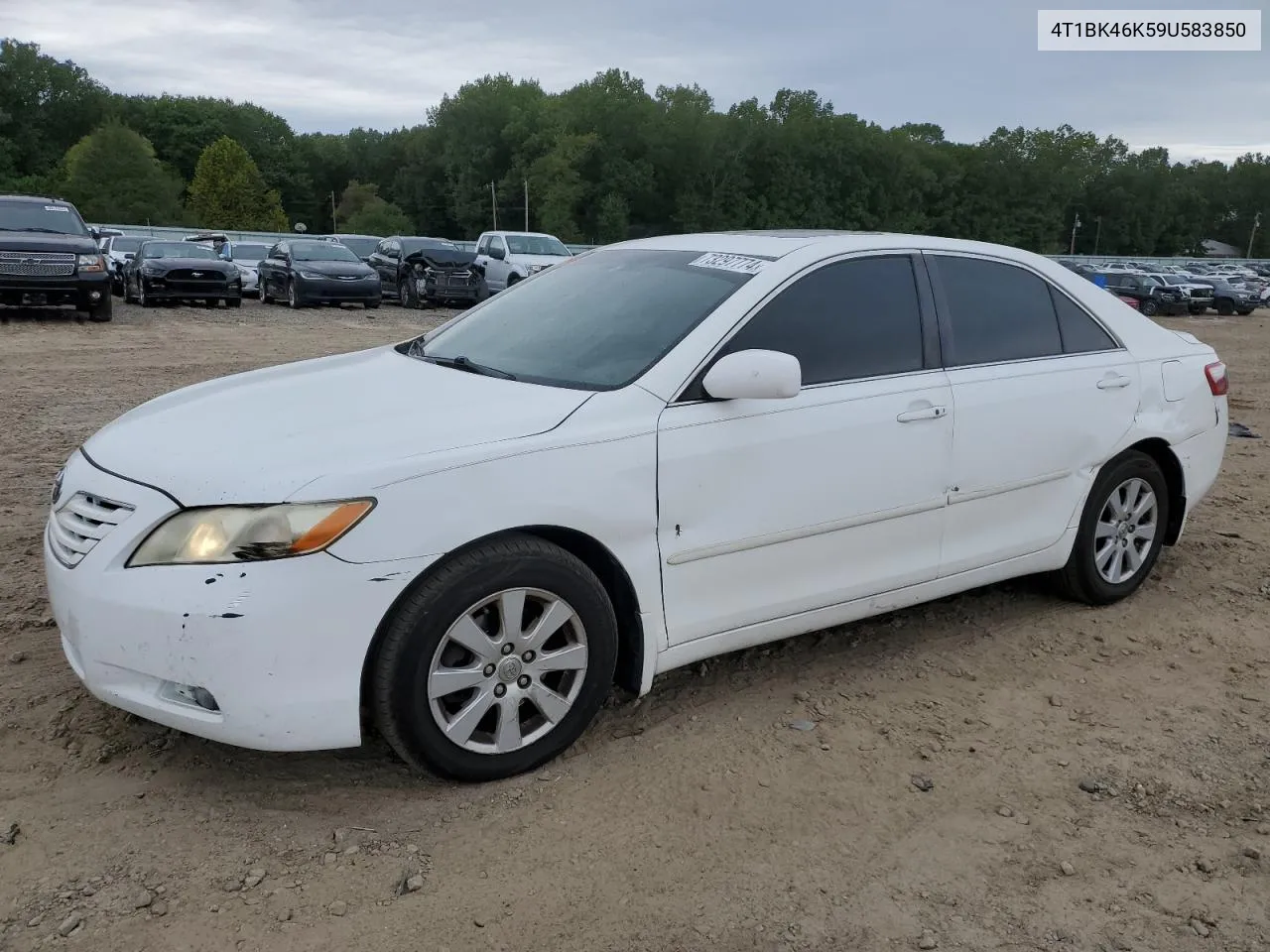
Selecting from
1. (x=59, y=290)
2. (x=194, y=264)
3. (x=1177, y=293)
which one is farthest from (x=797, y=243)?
(x=1177, y=293)

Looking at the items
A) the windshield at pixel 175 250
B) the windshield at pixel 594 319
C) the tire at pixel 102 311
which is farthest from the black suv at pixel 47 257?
the windshield at pixel 594 319

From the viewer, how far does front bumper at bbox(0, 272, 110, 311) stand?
15.7 m

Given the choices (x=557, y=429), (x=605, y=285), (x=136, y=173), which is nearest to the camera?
(x=557, y=429)

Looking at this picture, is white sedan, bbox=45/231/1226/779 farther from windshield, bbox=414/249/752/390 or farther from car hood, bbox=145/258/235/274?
car hood, bbox=145/258/235/274

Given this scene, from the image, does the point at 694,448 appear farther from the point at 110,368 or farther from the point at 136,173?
the point at 136,173

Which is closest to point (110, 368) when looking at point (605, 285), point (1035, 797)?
point (605, 285)

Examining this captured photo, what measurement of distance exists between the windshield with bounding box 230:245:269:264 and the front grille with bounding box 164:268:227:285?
17.0 feet

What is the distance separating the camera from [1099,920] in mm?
2596

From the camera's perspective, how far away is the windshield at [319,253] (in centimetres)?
2247

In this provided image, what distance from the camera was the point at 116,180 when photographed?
74.9 metres

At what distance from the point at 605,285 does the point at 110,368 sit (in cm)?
976

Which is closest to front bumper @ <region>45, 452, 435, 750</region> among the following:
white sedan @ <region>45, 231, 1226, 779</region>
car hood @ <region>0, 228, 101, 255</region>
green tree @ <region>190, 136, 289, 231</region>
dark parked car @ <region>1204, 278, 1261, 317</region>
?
white sedan @ <region>45, 231, 1226, 779</region>

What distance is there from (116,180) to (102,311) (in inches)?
2620

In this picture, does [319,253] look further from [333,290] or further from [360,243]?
[360,243]
